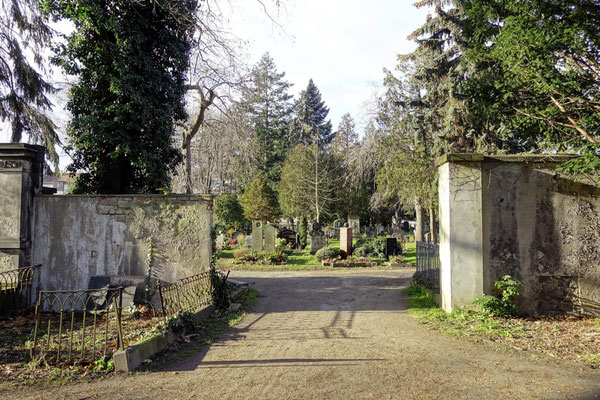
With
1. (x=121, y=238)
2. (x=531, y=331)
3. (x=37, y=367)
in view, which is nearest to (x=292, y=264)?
(x=121, y=238)

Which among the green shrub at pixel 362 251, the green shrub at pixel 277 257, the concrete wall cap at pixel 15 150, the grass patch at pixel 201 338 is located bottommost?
the grass patch at pixel 201 338

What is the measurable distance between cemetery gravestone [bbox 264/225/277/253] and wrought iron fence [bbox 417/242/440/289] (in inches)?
380

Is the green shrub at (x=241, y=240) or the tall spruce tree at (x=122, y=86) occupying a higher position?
the tall spruce tree at (x=122, y=86)

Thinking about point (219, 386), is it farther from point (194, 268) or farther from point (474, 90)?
point (474, 90)

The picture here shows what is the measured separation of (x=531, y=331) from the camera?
661 centimetres

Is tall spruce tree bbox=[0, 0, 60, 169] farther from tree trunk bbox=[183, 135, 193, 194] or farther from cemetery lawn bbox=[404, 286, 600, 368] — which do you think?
cemetery lawn bbox=[404, 286, 600, 368]

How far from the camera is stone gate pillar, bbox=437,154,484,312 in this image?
754cm

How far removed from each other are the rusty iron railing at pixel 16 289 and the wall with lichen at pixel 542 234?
9468 millimetres

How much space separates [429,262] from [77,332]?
770 cm

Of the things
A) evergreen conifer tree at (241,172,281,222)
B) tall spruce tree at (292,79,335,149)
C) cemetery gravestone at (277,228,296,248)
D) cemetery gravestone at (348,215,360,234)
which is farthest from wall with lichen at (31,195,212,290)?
tall spruce tree at (292,79,335,149)

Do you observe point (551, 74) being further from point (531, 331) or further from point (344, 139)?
point (344, 139)

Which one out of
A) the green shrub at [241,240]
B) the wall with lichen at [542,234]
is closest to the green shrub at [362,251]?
the green shrub at [241,240]

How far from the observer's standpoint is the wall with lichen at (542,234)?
24.6ft

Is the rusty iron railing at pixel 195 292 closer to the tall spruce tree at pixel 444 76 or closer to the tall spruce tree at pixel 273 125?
the tall spruce tree at pixel 444 76
